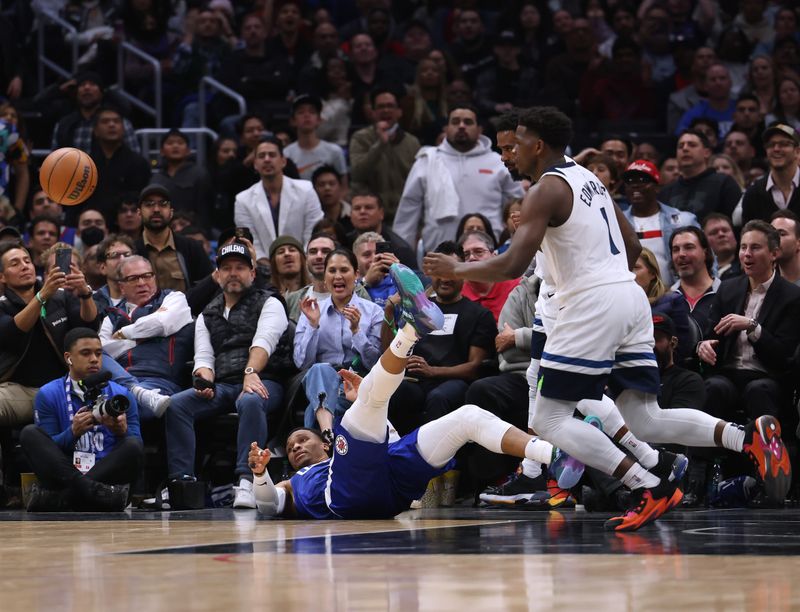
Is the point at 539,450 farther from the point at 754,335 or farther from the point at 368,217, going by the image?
the point at 368,217

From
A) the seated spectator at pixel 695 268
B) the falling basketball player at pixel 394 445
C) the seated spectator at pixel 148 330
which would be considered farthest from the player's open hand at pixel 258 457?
the seated spectator at pixel 695 268

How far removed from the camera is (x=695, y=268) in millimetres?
9547

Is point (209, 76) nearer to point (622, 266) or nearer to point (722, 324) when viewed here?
point (722, 324)

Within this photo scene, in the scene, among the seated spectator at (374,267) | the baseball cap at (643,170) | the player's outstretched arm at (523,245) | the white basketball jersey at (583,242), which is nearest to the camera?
the player's outstretched arm at (523,245)

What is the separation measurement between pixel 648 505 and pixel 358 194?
601 centimetres

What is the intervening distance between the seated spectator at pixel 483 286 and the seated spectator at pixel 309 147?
3074 millimetres

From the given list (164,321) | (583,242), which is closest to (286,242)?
(164,321)

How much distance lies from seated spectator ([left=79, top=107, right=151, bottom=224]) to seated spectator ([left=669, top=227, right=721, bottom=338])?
555 cm

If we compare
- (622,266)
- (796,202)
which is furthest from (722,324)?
(622,266)

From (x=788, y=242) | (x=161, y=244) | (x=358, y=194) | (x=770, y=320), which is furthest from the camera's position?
(x=358, y=194)

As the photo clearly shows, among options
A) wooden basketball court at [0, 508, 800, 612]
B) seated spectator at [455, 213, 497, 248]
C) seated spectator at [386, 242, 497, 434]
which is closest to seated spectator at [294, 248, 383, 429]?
seated spectator at [386, 242, 497, 434]

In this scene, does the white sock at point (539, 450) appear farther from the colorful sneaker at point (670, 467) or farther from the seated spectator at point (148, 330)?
the seated spectator at point (148, 330)

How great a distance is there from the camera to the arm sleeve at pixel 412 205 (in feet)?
38.1

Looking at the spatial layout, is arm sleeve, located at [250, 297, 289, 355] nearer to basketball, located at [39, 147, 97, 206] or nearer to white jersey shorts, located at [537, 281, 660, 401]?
→ basketball, located at [39, 147, 97, 206]
